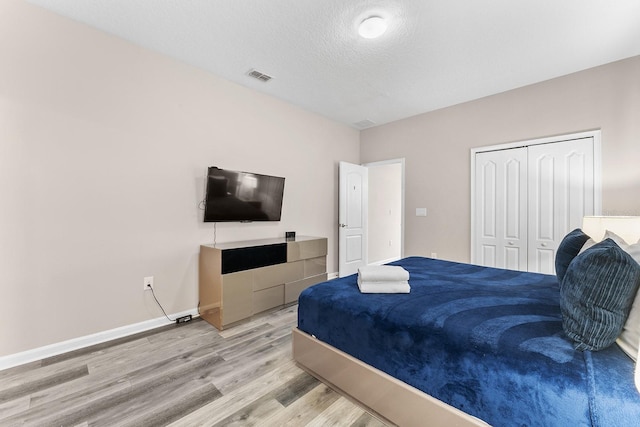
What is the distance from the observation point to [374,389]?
150cm

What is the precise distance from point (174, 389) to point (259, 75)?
306 centimetres

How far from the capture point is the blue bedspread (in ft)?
3.06

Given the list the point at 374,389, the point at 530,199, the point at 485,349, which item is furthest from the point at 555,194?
the point at 374,389

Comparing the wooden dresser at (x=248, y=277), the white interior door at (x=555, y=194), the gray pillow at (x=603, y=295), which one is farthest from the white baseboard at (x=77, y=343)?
the white interior door at (x=555, y=194)

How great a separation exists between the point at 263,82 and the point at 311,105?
895 mm

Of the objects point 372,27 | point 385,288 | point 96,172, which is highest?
point 372,27

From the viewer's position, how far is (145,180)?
2619 millimetres

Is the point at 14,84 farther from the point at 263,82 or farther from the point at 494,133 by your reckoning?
the point at 494,133

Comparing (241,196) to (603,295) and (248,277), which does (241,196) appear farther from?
(603,295)

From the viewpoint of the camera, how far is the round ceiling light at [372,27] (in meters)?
2.15

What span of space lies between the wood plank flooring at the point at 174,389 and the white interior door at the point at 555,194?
303 cm

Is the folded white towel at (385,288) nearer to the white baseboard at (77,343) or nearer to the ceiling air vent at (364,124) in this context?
the white baseboard at (77,343)

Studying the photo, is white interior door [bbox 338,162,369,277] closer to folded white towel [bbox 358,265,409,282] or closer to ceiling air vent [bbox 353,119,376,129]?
ceiling air vent [bbox 353,119,376,129]

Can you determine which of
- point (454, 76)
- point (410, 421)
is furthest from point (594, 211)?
point (410, 421)
